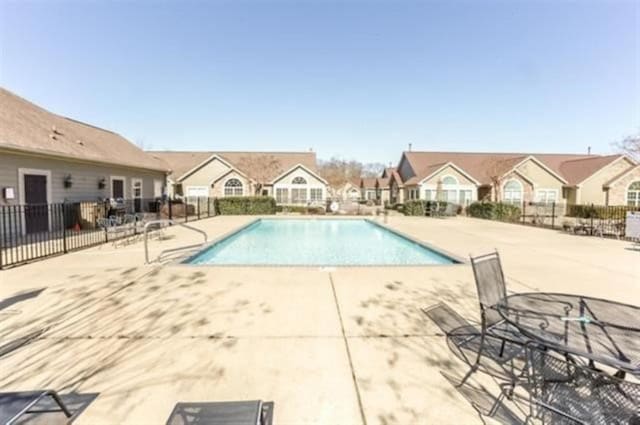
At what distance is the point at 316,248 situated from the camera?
39.3 feet

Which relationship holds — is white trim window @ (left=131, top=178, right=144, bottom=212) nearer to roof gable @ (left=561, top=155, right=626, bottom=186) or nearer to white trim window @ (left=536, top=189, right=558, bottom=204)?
white trim window @ (left=536, top=189, right=558, bottom=204)

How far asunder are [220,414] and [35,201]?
13588mm

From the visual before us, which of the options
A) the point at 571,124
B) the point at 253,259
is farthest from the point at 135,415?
the point at 571,124

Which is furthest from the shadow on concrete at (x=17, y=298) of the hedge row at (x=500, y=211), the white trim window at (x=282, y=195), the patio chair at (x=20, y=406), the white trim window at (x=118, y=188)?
the white trim window at (x=282, y=195)

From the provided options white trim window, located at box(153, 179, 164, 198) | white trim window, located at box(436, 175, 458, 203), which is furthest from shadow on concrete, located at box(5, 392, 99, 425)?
white trim window, located at box(436, 175, 458, 203)

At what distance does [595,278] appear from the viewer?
623cm

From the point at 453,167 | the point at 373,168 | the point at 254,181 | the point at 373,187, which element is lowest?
the point at 254,181

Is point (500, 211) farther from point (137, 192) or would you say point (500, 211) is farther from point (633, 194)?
point (137, 192)

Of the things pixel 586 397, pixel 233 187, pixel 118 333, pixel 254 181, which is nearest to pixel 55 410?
pixel 118 333

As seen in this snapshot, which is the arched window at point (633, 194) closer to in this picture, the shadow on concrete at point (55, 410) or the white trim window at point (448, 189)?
the white trim window at point (448, 189)

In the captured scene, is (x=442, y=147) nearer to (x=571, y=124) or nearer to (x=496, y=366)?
(x=571, y=124)

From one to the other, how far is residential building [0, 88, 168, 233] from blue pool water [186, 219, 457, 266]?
6.65m

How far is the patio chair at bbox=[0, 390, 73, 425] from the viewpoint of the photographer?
188 centimetres

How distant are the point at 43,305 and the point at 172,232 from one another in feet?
28.3
